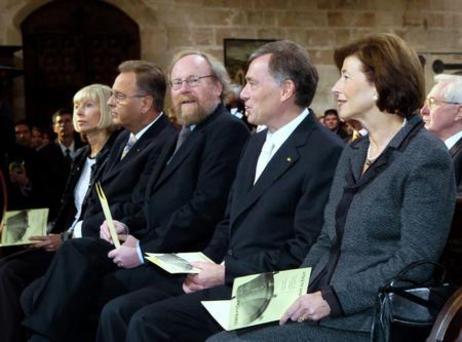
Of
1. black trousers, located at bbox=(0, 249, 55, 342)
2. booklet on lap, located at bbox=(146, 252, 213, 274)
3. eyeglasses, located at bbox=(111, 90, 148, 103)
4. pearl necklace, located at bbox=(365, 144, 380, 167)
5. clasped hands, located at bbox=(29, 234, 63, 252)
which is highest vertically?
eyeglasses, located at bbox=(111, 90, 148, 103)

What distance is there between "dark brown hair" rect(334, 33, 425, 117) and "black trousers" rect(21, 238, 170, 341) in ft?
4.94

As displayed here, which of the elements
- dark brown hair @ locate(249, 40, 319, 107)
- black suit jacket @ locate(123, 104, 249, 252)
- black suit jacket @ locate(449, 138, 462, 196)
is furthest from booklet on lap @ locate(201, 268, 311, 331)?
black suit jacket @ locate(449, 138, 462, 196)

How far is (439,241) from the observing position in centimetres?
254

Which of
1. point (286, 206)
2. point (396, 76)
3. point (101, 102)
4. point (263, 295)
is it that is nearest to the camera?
point (263, 295)

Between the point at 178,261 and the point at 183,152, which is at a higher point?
the point at 183,152

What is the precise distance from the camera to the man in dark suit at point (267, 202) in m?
3.08

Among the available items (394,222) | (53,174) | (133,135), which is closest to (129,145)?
(133,135)

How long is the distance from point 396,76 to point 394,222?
497 mm

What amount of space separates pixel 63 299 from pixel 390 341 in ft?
6.06

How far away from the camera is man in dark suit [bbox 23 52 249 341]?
147 inches

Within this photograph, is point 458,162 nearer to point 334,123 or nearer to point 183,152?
point 183,152

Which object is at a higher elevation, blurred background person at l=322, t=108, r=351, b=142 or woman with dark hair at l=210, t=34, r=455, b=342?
woman with dark hair at l=210, t=34, r=455, b=342

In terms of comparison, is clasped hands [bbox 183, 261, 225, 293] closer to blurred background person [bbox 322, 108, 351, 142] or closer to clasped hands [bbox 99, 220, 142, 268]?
clasped hands [bbox 99, 220, 142, 268]

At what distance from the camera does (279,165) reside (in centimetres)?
317
